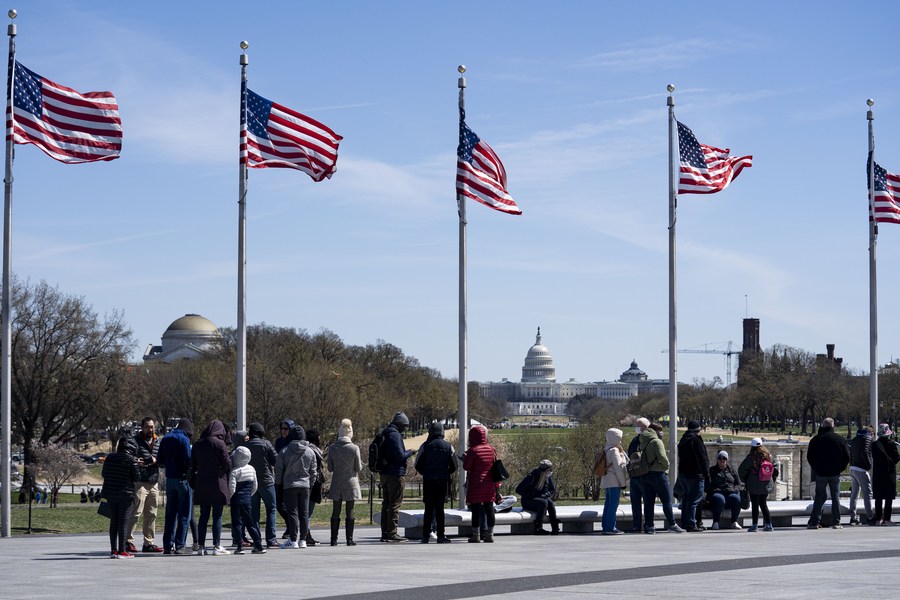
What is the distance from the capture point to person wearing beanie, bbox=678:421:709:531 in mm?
21172

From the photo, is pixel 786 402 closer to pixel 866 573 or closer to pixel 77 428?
pixel 77 428

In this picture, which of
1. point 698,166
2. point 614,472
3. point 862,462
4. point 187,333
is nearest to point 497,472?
point 614,472

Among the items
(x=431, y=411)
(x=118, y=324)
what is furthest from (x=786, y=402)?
(x=118, y=324)

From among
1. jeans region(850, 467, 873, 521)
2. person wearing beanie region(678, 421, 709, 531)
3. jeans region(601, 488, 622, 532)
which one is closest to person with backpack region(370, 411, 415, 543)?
jeans region(601, 488, 622, 532)

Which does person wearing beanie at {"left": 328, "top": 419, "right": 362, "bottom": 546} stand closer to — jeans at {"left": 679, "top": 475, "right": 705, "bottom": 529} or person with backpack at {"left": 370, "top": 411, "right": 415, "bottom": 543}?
person with backpack at {"left": 370, "top": 411, "right": 415, "bottom": 543}

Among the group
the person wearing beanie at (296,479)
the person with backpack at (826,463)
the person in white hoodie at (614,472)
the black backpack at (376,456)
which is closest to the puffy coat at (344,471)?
the black backpack at (376,456)

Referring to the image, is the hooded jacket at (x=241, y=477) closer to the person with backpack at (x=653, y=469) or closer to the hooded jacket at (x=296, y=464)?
the hooded jacket at (x=296, y=464)

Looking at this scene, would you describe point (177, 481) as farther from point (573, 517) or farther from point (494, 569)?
point (573, 517)

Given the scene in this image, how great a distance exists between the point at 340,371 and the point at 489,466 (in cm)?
5773

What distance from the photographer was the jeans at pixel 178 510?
1772cm

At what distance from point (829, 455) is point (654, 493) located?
3.57m

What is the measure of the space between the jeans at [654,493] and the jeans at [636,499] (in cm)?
8

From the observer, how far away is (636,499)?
21188 mm

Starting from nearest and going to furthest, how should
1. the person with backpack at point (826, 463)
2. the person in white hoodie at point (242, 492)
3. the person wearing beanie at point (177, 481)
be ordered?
the person wearing beanie at point (177, 481), the person in white hoodie at point (242, 492), the person with backpack at point (826, 463)
